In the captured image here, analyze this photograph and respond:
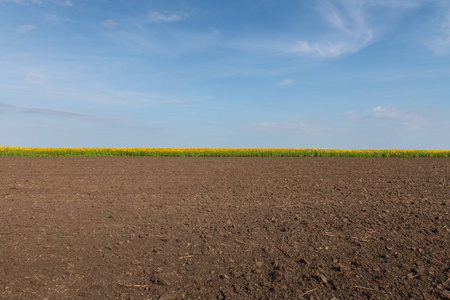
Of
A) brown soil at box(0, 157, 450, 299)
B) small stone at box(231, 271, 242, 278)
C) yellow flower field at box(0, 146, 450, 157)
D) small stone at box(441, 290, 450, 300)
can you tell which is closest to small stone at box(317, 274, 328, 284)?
brown soil at box(0, 157, 450, 299)

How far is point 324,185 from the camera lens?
38.1 ft

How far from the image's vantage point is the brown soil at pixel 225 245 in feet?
14.8

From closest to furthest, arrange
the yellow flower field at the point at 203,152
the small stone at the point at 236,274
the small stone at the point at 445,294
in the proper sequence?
the small stone at the point at 445,294 → the small stone at the point at 236,274 → the yellow flower field at the point at 203,152

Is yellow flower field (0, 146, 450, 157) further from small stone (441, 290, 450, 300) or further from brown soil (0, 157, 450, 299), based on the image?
small stone (441, 290, 450, 300)

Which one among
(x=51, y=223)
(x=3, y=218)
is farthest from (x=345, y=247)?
(x=3, y=218)

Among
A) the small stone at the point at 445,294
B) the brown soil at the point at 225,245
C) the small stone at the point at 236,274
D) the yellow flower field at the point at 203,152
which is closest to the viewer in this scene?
the small stone at the point at 445,294

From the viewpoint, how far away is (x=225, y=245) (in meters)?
5.74

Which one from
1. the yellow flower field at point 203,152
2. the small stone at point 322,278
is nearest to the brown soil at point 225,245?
the small stone at point 322,278

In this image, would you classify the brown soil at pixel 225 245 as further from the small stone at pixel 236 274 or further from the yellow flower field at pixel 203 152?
the yellow flower field at pixel 203 152

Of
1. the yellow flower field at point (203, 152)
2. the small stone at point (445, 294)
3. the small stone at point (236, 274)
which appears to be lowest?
the small stone at point (445, 294)

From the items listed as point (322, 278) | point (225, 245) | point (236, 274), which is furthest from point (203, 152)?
point (322, 278)

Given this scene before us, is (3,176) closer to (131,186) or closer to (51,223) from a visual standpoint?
(131,186)

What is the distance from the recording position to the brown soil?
14.8ft

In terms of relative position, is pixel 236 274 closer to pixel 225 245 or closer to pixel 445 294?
pixel 225 245
